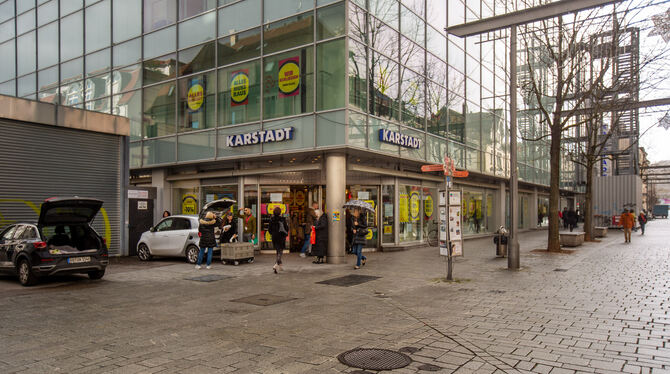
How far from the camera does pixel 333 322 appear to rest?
7.11 m

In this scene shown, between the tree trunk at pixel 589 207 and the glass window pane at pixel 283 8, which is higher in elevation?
the glass window pane at pixel 283 8

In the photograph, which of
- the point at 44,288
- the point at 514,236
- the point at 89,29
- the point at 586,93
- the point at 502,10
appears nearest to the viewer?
the point at 44,288

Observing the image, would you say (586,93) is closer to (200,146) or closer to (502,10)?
(502,10)

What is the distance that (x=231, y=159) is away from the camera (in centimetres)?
1781

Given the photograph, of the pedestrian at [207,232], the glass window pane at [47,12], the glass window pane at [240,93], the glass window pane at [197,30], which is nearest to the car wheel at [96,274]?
the pedestrian at [207,232]

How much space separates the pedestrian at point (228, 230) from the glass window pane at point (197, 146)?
4469 mm

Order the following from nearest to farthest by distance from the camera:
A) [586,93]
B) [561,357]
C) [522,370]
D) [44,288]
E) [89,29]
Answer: [522,370], [561,357], [44,288], [586,93], [89,29]

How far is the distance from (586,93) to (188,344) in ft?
53.7

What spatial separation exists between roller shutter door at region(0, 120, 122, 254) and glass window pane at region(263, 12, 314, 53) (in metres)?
6.54

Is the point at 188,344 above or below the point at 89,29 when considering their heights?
below

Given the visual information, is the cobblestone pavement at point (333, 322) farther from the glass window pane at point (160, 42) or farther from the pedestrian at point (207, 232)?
the glass window pane at point (160, 42)

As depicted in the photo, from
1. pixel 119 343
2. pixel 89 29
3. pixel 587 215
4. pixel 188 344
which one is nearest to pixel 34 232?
pixel 119 343

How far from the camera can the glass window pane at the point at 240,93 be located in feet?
56.5

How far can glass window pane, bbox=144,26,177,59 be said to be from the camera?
2005 cm
